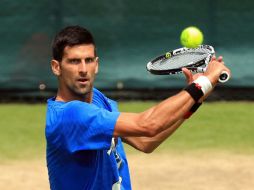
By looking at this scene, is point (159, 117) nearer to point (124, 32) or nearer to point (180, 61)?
point (180, 61)

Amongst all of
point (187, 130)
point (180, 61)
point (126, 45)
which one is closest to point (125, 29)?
point (126, 45)

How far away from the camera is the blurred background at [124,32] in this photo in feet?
43.0

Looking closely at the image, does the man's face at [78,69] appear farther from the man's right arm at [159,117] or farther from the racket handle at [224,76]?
the racket handle at [224,76]

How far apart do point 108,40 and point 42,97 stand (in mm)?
1749

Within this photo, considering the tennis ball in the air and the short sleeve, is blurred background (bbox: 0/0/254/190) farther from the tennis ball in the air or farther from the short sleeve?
the short sleeve

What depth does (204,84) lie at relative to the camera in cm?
399

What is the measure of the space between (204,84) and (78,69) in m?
0.79

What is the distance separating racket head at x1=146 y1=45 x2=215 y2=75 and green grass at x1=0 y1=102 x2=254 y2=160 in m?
5.15

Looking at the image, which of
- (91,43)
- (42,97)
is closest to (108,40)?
Result: (42,97)

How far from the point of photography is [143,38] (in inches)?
520

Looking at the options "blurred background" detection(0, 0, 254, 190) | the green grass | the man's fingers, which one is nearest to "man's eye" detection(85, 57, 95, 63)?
the man's fingers

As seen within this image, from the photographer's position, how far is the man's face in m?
4.25

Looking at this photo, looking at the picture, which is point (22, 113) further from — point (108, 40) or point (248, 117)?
point (248, 117)

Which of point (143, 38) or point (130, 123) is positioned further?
point (143, 38)
